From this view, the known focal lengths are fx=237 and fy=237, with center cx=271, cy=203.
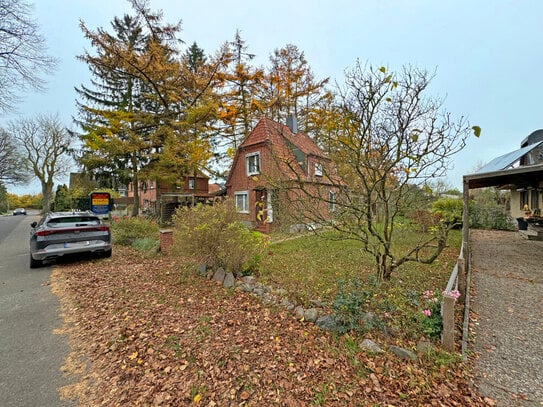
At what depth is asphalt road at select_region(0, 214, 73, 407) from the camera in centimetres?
245

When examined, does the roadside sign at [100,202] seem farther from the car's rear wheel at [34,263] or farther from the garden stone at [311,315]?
the garden stone at [311,315]

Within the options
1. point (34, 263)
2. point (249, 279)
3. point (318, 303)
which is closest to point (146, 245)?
point (34, 263)

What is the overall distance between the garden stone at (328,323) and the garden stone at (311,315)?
0.26ft

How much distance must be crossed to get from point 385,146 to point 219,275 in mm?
4424

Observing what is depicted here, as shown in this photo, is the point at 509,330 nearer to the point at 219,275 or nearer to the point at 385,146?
the point at 385,146

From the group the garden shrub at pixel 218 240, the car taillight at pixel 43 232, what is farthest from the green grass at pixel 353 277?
the car taillight at pixel 43 232

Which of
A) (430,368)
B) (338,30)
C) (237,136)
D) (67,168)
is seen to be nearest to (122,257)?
(430,368)

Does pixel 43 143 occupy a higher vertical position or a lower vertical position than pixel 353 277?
higher

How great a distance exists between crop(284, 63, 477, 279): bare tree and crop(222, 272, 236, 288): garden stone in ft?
7.03

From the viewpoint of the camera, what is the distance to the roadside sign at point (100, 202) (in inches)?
520

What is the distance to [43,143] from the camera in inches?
1176

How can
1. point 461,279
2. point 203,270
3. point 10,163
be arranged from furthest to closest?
point 10,163
point 203,270
point 461,279

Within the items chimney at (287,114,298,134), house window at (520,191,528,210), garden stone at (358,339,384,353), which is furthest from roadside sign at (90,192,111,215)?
house window at (520,191,528,210)

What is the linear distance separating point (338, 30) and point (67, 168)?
37718mm
